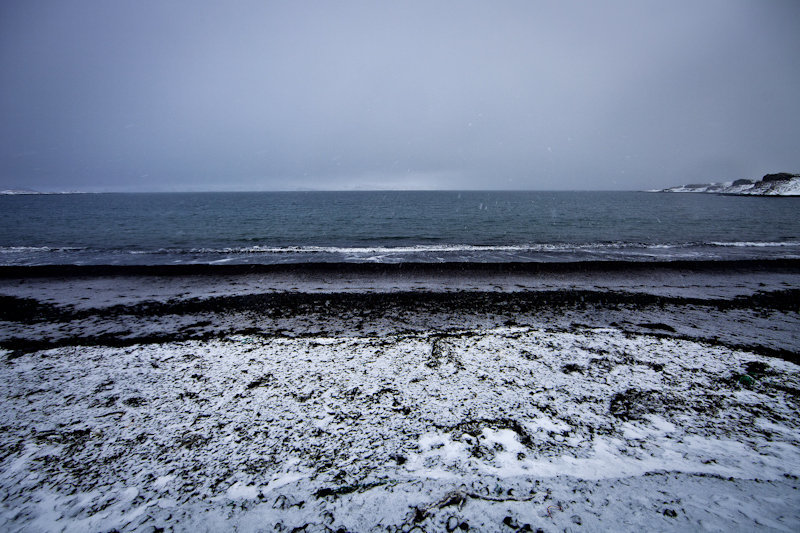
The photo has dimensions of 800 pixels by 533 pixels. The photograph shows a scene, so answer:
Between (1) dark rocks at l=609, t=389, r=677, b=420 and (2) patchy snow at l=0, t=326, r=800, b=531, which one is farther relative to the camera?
(1) dark rocks at l=609, t=389, r=677, b=420

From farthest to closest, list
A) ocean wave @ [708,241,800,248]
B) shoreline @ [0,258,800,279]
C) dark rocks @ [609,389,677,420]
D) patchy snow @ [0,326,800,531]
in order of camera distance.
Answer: ocean wave @ [708,241,800,248]
shoreline @ [0,258,800,279]
dark rocks @ [609,389,677,420]
patchy snow @ [0,326,800,531]

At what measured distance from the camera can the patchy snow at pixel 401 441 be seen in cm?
335

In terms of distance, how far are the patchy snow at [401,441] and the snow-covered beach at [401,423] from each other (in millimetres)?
25

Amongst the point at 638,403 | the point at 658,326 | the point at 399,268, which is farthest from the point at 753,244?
the point at 638,403

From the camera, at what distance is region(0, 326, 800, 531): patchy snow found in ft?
11.0

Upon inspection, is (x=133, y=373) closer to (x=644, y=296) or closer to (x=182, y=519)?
(x=182, y=519)

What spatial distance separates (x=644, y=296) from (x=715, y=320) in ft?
8.06

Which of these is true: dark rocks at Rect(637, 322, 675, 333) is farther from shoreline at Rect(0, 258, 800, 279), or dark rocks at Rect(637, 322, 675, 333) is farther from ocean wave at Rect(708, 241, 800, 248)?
ocean wave at Rect(708, 241, 800, 248)

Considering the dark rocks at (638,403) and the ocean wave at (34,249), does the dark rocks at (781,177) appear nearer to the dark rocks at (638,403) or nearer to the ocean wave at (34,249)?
the dark rocks at (638,403)

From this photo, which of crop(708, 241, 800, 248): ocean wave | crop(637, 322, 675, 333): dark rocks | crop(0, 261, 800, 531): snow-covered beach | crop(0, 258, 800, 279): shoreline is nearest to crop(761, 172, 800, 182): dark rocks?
Result: crop(708, 241, 800, 248): ocean wave

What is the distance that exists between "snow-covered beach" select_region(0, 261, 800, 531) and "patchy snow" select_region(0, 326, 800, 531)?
1.0 inches

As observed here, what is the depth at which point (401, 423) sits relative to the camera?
4660 millimetres

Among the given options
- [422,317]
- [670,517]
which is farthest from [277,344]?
[670,517]

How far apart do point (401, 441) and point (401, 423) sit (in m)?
0.35
